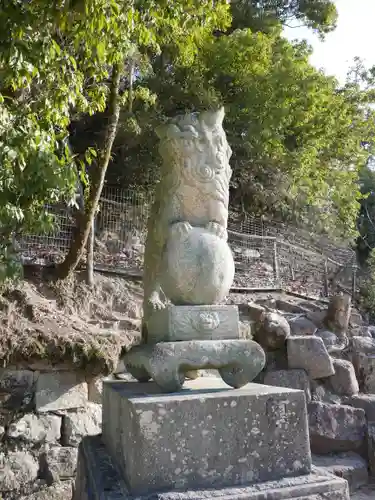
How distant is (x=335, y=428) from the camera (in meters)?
4.81

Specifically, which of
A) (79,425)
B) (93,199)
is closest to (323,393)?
(79,425)

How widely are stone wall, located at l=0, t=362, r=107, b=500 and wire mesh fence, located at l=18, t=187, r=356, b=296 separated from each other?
7.76 ft

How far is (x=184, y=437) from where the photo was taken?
6.16 feet

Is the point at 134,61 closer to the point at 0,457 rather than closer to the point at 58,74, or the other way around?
the point at 58,74

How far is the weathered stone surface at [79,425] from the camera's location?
452 centimetres

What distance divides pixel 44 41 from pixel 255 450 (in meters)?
3.06

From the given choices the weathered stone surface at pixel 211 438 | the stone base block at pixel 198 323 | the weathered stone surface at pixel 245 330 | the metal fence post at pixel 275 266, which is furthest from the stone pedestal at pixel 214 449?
the metal fence post at pixel 275 266

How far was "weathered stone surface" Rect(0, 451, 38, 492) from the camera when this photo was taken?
13.8 feet

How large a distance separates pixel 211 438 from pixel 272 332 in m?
3.72

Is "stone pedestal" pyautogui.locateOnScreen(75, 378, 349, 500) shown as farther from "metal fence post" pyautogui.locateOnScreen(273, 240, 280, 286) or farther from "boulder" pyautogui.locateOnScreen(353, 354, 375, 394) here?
"metal fence post" pyautogui.locateOnScreen(273, 240, 280, 286)

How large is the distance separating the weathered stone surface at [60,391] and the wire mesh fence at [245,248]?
2.38 m

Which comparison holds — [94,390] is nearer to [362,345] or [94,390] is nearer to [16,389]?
[16,389]

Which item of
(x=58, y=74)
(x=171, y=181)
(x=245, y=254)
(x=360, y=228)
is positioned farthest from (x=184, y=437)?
(x=360, y=228)

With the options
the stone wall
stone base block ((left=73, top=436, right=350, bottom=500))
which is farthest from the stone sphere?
the stone wall
